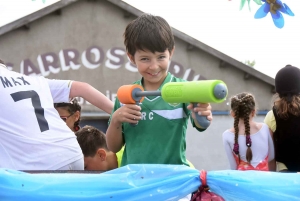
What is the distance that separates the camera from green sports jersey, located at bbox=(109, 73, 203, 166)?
249 cm

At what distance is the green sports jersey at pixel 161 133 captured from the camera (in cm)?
249

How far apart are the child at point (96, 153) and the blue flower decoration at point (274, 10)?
4.09 ft

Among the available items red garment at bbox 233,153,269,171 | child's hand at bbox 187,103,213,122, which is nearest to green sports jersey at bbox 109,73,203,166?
child's hand at bbox 187,103,213,122

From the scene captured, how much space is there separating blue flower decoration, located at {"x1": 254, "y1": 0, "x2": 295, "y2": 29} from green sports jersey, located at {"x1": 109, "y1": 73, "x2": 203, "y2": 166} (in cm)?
109

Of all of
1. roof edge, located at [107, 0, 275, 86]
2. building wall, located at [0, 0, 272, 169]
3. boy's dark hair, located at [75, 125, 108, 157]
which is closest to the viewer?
boy's dark hair, located at [75, 125, 108, 157]

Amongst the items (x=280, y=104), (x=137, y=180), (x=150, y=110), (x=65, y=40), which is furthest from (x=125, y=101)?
(x=65, y=40)

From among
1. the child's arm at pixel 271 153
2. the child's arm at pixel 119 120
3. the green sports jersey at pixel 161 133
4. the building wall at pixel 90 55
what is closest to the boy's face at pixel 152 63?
the green sports jersey at pixel 161 133

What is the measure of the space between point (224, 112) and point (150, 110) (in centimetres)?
1172

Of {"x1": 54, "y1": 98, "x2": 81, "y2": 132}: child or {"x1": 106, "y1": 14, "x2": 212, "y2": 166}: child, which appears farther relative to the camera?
{"x1": 54, "y1": 98, "x2": 81, "y2": 132}: child

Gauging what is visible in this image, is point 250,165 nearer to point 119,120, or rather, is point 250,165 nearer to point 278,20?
point 278,20

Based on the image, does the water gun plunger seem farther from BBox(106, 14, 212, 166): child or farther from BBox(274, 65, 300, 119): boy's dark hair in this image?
BBox(274, 65, 300, 119): boy's dark hair

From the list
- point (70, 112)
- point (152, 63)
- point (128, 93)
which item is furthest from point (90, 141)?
Answer: point (128, 93)

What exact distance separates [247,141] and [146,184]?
246cm

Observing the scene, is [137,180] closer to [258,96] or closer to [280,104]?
[280,104]
